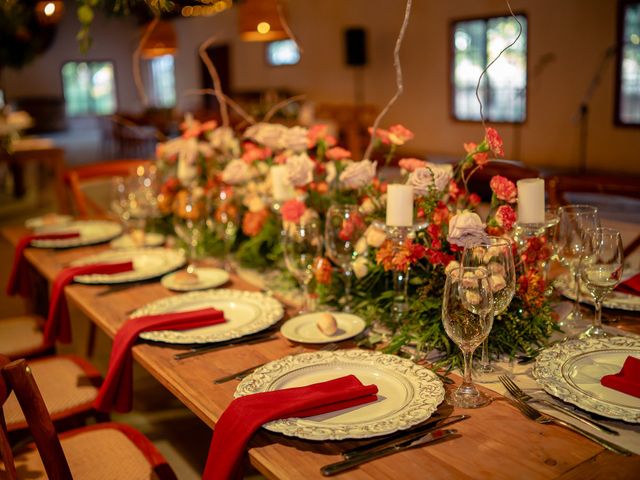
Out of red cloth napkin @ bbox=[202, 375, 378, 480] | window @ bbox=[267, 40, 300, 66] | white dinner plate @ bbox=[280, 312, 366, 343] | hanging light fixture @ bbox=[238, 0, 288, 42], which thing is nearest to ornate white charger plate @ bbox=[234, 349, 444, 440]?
red cloth napkin @ bbox=[202, 375, 378, 480]

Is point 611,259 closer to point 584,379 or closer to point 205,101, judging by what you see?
point 584,379

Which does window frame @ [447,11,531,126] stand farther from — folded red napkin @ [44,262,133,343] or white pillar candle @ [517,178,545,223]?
white pillar candle @ [517,178,545,223]

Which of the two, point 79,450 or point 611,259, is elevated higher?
point 611,259

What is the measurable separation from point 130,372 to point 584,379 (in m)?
1.04

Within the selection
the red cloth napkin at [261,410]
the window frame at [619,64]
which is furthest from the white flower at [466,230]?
the window frame at [619,64]

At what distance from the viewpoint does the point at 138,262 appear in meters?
2.55

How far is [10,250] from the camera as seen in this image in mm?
6820

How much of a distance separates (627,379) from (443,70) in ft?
30.9

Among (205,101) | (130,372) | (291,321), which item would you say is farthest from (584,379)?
(205,101)

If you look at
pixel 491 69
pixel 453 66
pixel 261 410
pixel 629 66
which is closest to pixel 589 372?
pixel 261 410

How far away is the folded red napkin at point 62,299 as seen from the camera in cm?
229

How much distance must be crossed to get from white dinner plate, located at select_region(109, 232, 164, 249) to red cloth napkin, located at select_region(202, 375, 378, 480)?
5.32 ft

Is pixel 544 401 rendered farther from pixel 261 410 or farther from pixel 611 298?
pixel 611 298

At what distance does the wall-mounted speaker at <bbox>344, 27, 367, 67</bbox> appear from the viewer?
11.2 metres
